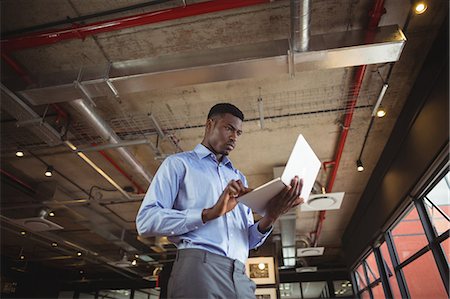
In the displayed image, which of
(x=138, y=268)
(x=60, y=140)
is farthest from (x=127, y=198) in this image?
(x=138, y=268)

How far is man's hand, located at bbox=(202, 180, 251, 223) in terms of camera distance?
0.84m

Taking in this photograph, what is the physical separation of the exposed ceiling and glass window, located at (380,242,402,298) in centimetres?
112

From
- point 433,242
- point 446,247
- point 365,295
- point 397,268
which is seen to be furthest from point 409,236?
point 365,295

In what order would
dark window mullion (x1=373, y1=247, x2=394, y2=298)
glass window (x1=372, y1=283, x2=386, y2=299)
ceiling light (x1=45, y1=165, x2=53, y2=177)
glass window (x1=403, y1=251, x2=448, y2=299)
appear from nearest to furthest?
1. glass window (x1=403, y1=251, x2=448, y2=299)
2. ceiling light (x1=45, y1=165, x2=53, y2=177)
3. dark window mullion (x1=373, y1=247, x2=394, y2=298)
4. glass window (x1=372, y1=283, x2=386, y2=299)

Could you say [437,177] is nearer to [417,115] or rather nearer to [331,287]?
[417,115]

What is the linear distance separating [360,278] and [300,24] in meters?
6.40

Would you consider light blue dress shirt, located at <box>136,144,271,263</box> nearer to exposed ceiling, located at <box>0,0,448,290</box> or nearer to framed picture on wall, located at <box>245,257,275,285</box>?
exposed ceiling, located at <box>0,0,448,290</box>

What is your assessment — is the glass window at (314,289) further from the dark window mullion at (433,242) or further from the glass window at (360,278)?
the dark window mullion at (433,242)

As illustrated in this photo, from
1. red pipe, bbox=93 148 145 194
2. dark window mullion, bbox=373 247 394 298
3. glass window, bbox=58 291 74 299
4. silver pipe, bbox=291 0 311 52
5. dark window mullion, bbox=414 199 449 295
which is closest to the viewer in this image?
silver pipe, bbox=291 0 311 52

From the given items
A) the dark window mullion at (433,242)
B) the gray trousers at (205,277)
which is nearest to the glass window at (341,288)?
the dark window mullion at (433,242)

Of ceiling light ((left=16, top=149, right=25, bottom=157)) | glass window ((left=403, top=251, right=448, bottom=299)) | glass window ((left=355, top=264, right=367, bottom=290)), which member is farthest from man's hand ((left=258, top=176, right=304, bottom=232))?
glass window ((left=355, top=264, right=367, bottom=290))

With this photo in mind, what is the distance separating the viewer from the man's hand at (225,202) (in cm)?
84

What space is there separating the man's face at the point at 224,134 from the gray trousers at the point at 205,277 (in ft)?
1.39

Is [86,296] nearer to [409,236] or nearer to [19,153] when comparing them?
[19,153]
